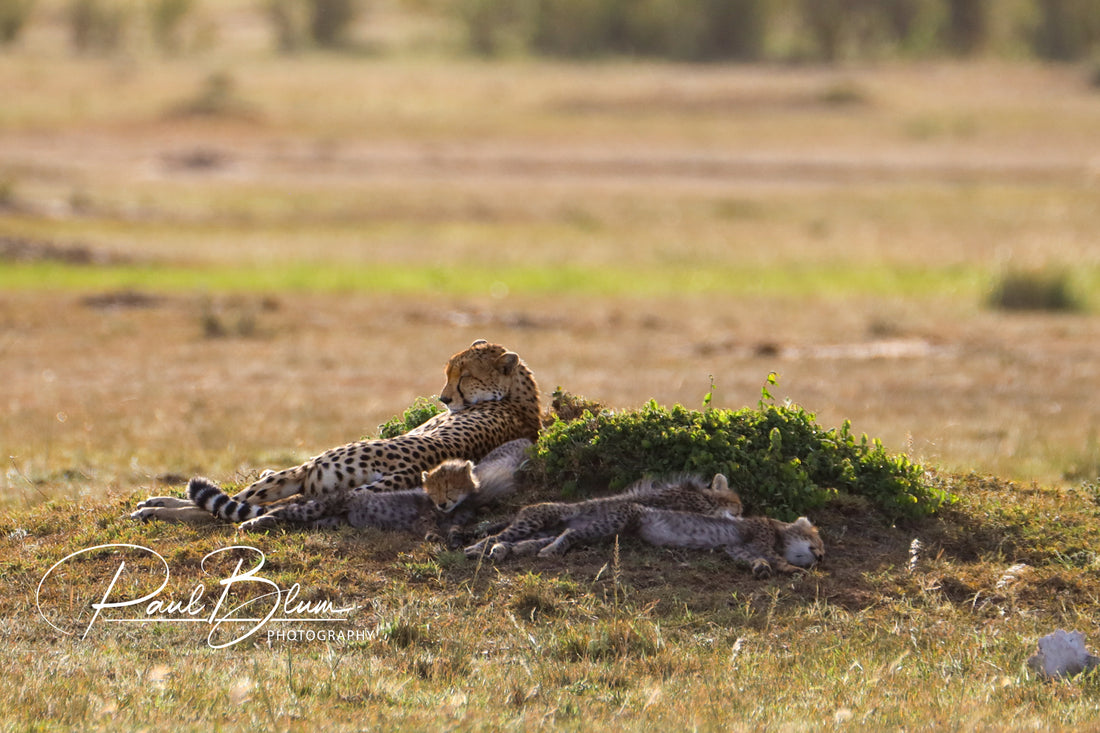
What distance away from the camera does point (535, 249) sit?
30500 millimetres

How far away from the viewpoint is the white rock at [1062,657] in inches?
241

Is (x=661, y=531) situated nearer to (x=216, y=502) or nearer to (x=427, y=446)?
(x=427, y=446)

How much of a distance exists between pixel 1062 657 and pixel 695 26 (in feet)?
279

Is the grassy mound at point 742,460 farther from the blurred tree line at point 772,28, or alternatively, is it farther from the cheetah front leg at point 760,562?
the blurred tree line at point 772,28

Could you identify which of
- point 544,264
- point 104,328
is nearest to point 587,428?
point 104,328

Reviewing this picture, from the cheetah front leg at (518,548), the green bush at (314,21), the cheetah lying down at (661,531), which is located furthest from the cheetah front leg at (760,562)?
the green bush at (314,21)

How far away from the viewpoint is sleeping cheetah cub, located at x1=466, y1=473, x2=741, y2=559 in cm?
744

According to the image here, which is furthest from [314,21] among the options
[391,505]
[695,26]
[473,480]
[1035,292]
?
[473,480]

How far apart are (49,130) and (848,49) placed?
60.9m

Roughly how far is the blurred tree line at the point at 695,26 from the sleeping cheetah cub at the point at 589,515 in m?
81.0

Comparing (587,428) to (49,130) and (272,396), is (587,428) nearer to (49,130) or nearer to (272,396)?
(272,396)

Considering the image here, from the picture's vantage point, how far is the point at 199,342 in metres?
18.8

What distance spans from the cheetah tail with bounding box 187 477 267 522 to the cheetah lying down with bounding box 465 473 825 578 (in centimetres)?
142

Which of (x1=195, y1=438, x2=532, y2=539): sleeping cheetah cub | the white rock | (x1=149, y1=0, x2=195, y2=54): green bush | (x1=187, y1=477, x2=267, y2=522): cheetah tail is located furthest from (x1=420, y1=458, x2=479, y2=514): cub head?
(x1=149, y1=0, x2=195, y2=54): green bush
